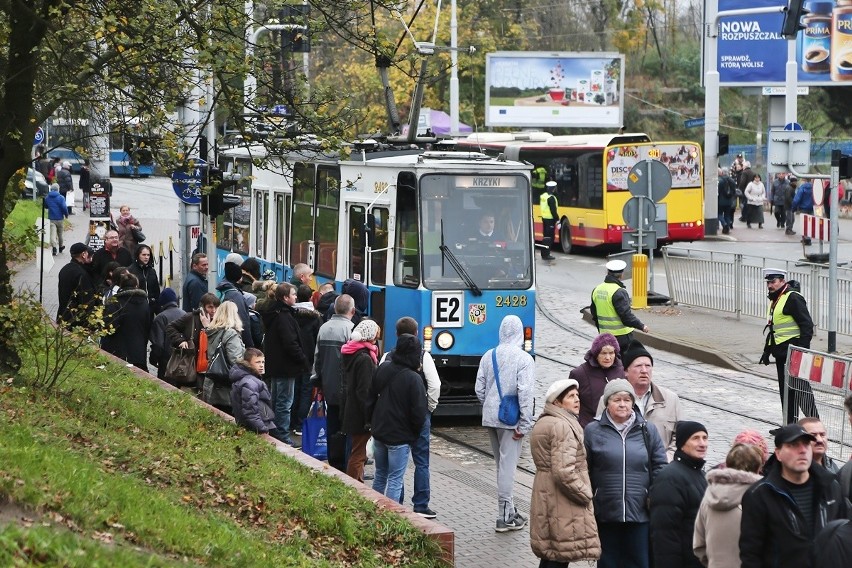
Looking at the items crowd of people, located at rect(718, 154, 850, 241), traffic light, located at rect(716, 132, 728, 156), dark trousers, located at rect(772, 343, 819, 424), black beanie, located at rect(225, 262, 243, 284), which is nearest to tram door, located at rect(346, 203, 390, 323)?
black beanie, located at rect(225, 262, 243, 284)

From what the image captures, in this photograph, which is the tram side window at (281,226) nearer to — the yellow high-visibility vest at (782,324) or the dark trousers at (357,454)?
the yellow high-visibility vest at (782,324)

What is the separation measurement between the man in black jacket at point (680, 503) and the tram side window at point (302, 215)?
36.2 ft

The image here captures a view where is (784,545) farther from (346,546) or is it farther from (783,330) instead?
(783,330)

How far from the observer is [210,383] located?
1300cm

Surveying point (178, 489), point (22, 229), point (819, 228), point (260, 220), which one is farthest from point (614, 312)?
point (819, 228)

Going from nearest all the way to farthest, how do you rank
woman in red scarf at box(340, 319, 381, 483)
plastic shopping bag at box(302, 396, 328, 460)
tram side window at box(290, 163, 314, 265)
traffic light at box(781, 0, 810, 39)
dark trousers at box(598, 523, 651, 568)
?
dark trousers at box(598, 523, 651, 568)
woman in red scarf at box(340, 319, 381, 483)
plastic shopping bag at box(302, 396, 328, 460)
tram side window at box(290, 163, 314, 265)
traffic light at box(781, 0, 810, 39)

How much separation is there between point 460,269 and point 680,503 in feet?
26.2

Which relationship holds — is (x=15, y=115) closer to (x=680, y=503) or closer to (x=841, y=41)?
(x=680, y=503)

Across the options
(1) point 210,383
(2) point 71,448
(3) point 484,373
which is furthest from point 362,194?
(2) point 71,448

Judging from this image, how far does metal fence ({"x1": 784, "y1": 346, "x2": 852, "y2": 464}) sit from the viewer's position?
10859mm

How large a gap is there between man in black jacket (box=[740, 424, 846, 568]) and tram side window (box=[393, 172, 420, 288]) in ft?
29.3

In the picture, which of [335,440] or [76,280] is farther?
[76,280]

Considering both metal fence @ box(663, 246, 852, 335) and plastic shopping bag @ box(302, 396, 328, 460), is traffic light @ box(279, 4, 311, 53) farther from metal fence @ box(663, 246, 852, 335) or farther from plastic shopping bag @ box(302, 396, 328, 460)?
metal fence @ box(663, 246, 852, 335)

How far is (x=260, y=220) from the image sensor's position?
21031mm
